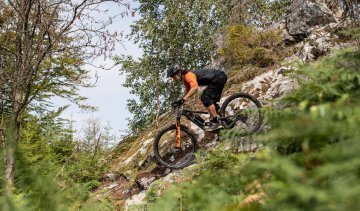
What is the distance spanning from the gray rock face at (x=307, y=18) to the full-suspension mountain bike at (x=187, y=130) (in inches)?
210

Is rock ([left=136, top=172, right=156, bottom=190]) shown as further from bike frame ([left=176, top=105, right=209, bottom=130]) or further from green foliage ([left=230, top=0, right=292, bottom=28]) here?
green foliage ([left=230, top=0, right=292, bottom=28])

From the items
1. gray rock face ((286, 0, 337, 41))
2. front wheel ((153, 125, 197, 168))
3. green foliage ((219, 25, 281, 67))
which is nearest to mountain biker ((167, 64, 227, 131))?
front wheel ((153, 125, 197, 168))

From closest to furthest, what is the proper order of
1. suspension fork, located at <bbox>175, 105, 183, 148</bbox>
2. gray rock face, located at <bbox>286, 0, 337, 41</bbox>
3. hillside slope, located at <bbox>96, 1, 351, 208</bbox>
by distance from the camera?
suspension fork, located at <bbox>175, 105, 183, 148</bbox> < hillside slope, located at <bbox>96, 1, 351, 208</bbox> < gray rock face, located at <bbox>286, 0, 337, 41</bbox>

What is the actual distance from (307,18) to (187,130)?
721 cm

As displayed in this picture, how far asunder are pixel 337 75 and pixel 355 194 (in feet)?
4.01

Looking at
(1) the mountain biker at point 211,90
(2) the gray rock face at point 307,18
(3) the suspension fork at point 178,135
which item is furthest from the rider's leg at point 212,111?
(2) the gray rock face at point 307,18

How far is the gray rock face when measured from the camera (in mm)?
13594

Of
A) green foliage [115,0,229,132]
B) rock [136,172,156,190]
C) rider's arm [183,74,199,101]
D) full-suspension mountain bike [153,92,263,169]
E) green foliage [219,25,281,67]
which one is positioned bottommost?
rock [136,172,156,190]

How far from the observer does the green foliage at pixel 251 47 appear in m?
13.2

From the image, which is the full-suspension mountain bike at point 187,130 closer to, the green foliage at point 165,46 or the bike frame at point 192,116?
the bike frame at point 192,116

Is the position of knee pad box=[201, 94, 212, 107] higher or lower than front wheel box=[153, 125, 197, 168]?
higher

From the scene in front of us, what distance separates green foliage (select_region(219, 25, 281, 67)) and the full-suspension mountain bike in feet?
12.0

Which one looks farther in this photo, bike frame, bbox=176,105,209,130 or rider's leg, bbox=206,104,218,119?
bike frame, bbox=176,105,209,130

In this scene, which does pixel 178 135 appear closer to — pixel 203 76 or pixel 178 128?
pixel 178 128
